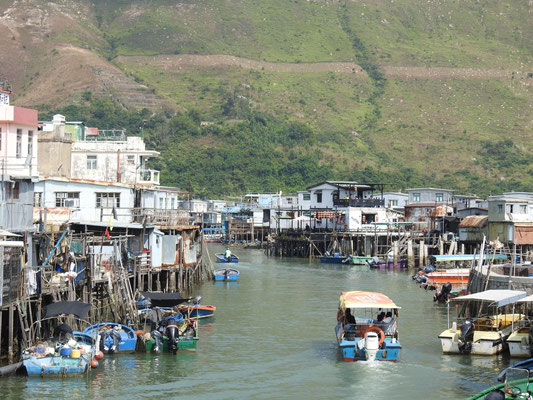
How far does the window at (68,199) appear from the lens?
2501 inches

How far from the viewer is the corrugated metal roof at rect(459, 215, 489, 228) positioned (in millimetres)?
100062

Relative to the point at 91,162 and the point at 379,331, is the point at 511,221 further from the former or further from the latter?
the point at 379,331

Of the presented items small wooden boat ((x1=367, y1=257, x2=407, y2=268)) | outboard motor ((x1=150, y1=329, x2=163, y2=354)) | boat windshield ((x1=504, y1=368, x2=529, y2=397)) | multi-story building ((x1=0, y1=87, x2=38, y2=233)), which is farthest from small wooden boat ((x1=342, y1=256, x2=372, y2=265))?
boat windshield ((x1=504, y1=368, x2=529, y2=397))

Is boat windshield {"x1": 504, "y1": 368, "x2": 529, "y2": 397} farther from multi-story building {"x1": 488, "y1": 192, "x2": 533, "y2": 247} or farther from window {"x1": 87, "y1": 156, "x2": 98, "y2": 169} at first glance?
multi-story building {"x1": 488, "y1": 192, "x2": 533, "y2": 247}

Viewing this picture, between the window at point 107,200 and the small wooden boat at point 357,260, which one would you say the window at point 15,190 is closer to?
the window at point 107,200

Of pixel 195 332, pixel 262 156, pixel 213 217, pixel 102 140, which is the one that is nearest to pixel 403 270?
pixel 102 140

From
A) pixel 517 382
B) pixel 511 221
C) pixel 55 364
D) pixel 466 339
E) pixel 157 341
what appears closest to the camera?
pixel 517 382

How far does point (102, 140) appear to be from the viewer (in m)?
85.3

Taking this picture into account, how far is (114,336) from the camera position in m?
44.8

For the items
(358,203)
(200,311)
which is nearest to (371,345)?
(200,311)

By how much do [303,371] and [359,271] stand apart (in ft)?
182

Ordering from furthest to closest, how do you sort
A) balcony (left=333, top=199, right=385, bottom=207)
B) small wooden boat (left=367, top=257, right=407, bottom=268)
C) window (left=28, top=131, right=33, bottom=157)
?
balcony (left=333, top=199, right=385, bottom=207)
small wooden boat (left=367, top=257, right=407, bottom=268)
window (left=28, top=131, right=33, bottom=157)

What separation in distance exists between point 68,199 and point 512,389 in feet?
126

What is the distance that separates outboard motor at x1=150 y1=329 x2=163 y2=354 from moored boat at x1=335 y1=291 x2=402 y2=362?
29.1 feet
